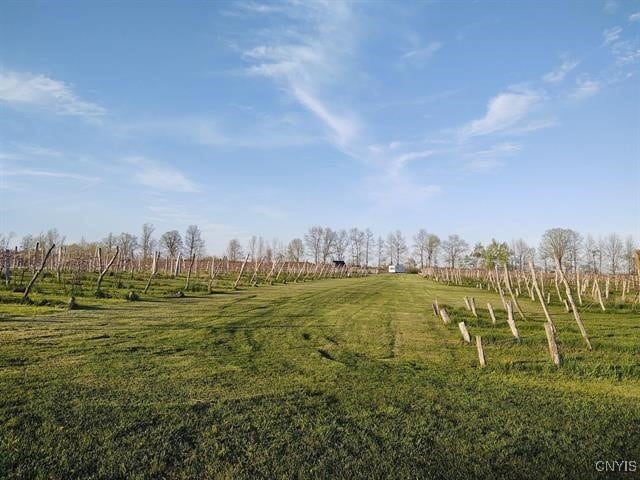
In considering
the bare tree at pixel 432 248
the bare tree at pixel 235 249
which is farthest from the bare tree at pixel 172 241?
the bare tree at pixel 432 248

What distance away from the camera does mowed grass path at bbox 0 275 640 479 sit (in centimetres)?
399

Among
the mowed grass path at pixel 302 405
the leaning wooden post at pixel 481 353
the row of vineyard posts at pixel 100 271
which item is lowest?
the mowed grass path at pixel 302 405

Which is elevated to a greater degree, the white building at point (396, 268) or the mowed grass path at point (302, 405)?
the white building at point (396, 268)

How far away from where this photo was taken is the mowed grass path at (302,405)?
3988 millimetres

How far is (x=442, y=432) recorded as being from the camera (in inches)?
189

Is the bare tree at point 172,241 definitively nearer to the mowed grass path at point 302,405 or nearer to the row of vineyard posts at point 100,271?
the row of vineyard posts at point 100,271

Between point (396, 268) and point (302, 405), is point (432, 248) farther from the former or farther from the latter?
point (302, 405)

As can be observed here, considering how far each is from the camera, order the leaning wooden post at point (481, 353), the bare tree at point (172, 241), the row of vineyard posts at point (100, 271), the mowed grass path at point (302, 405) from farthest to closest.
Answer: the bare tree at point (172, 241) → the row of vineyard posts at point (100, 271) → the leaning wooden post at point (481, 353) → the mowed grass path at point (302, 405)

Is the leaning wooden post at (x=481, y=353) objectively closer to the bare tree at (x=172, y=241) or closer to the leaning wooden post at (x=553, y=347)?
the leaning wooden post at (x=553, y=347)

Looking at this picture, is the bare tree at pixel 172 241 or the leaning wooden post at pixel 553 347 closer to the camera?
the leaning wooden post at pixel 553 347

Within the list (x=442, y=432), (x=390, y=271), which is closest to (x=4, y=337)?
(x=442, y=432)

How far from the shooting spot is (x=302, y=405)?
548 cm

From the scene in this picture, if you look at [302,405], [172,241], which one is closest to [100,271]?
[302,405]

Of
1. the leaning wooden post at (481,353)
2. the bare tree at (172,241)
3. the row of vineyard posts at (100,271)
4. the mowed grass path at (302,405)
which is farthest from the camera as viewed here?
the bare tree at (172,241)
